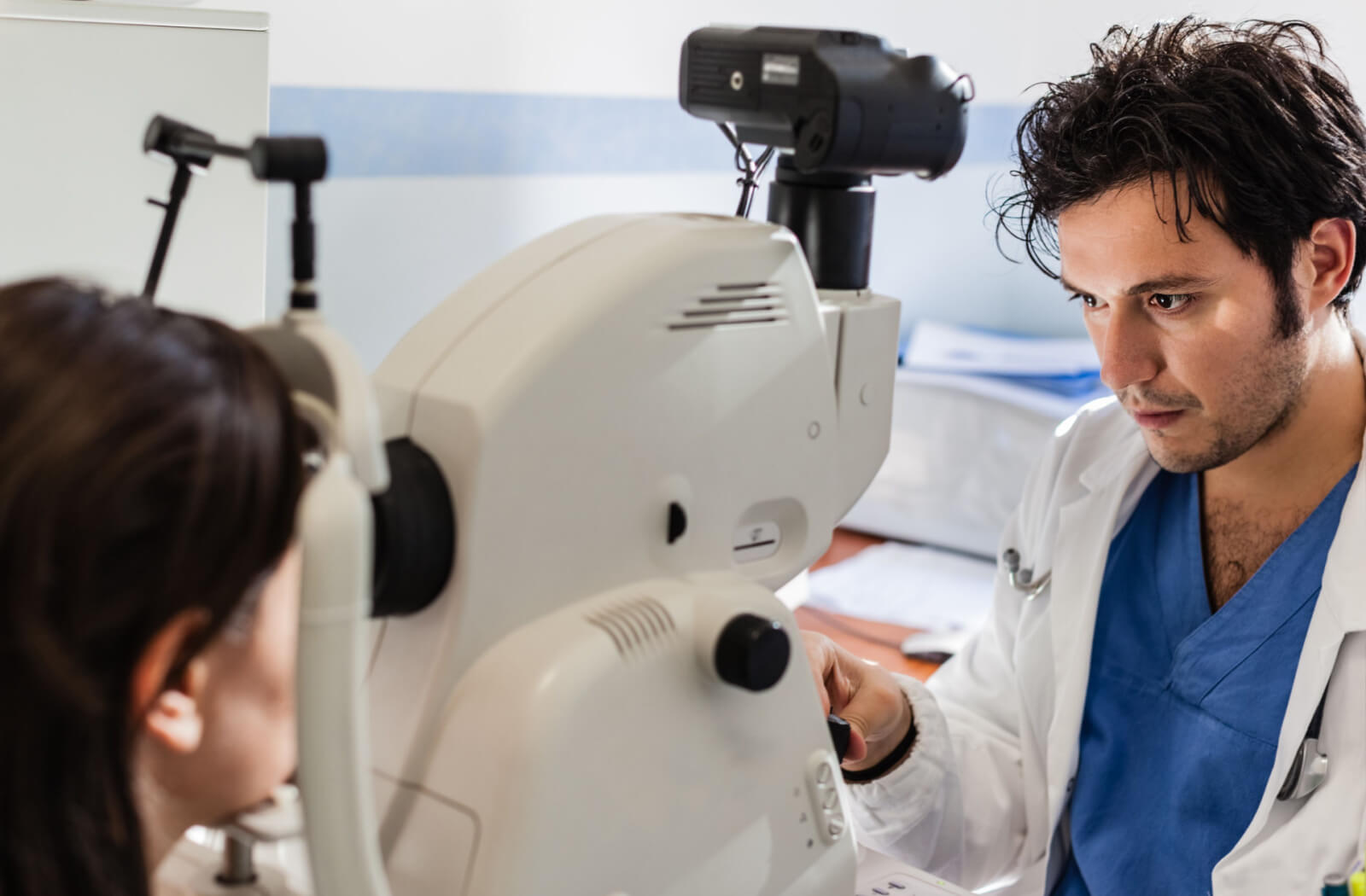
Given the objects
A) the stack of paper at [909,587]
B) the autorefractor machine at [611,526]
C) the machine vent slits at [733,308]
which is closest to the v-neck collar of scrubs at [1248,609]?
the autorefractor machine at [611,526]

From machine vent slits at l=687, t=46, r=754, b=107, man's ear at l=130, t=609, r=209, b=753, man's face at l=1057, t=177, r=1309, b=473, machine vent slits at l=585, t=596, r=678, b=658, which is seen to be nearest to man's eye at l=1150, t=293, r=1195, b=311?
man's face at l=1057, t=177, r=1309, b=473

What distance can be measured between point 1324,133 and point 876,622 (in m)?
1.06

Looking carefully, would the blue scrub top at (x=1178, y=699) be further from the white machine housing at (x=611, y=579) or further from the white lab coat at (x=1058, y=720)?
the white machine housing at (x=611, y=579)

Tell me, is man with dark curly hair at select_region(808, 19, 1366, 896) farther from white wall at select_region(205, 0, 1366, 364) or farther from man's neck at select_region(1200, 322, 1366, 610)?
white wall at select_region(205, 0, 1366, 364)

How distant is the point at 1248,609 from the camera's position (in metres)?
1.12

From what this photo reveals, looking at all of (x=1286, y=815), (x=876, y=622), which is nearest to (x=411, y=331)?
(x=1286, y=815)

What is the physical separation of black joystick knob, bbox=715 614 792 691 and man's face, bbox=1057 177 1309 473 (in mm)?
594

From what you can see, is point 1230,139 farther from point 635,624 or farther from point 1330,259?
point 635,624

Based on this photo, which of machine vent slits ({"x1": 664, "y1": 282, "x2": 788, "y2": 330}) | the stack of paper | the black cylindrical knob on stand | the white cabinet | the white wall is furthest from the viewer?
the stack of paper

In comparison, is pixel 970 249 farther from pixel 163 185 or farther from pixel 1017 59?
pixel 163 185

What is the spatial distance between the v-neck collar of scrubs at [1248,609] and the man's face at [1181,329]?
0.09 m

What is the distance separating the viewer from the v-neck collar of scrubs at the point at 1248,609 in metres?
1.10

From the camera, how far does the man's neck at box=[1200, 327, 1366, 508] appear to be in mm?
1147

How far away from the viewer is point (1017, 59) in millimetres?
2762
